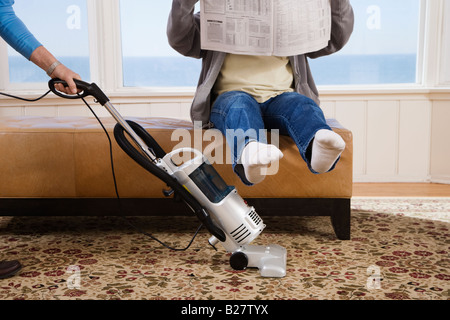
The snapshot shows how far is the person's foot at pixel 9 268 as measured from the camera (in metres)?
1.47

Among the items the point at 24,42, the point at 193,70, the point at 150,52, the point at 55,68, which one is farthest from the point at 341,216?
the point at 150,52

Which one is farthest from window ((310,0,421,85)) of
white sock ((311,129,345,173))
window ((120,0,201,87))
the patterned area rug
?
white sock ((311,129,345,173))

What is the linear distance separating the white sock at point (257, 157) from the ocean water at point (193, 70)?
6.33ft

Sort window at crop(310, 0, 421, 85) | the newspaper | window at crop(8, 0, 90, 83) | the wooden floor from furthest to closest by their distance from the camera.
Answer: window at crop(8, 0, 90, 83) < window at crop(310, 0, 421, 85) < the wooden floor < the newspaper

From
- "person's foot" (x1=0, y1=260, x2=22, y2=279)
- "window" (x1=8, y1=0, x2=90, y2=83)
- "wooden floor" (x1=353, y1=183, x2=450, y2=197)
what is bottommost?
"wooden floor" (x1=353, y1=183, x2=450, y2=197)

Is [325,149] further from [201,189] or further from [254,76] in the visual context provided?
[254,76]

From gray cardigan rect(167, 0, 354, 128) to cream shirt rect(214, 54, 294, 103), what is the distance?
0.13 feet

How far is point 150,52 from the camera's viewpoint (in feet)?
10.6

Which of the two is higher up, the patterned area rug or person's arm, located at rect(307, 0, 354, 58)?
person's arm, located at rect(307, 0, 354, 58)

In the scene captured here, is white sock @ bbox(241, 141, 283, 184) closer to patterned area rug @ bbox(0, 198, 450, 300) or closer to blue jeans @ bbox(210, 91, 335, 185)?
blue jeans @ bbox(210, 91, 335, 185)

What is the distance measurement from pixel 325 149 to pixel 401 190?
160cm

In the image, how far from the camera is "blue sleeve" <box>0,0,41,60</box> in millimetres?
1438

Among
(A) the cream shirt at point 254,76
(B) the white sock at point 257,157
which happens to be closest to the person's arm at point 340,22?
(A) the cream shirt at point 254,76

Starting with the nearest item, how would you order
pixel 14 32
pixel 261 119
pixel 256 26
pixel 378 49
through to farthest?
pixel 14 32 < pixel 261 119 < pixel 256 26 < pixel 378 49
